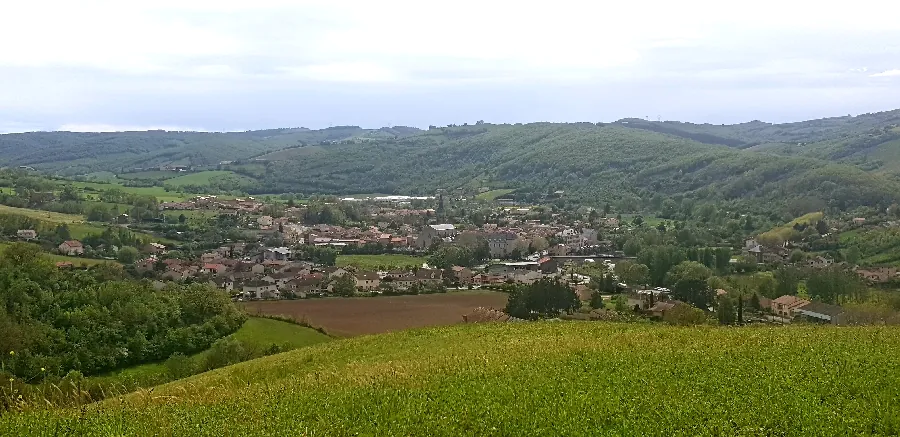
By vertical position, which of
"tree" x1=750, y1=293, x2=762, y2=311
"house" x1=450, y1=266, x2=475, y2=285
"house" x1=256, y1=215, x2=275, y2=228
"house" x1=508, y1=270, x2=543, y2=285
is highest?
"tree" x1=750, y1=293, x2=762, y2=311

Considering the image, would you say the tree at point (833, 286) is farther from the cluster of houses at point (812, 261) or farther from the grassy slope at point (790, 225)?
the grassy slope at point (790, 225)

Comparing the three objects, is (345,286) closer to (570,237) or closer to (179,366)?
(179,366)

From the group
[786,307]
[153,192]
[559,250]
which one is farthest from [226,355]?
[153,192]

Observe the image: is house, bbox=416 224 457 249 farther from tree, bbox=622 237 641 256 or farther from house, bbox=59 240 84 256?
house, bbox=59 240 84 256

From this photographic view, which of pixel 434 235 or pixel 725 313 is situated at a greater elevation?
pixel 725 313

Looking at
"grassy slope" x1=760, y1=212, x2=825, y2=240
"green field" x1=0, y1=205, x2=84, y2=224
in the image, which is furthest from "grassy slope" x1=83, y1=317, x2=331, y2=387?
"grassy slope" x1=760, y1=212, x2=825, y2=240

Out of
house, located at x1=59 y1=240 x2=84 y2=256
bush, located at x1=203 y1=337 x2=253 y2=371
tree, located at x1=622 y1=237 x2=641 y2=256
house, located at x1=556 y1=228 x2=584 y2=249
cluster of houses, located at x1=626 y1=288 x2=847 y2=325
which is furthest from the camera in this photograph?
house, located at x1=556 y1=228 x2=584 y2=249
